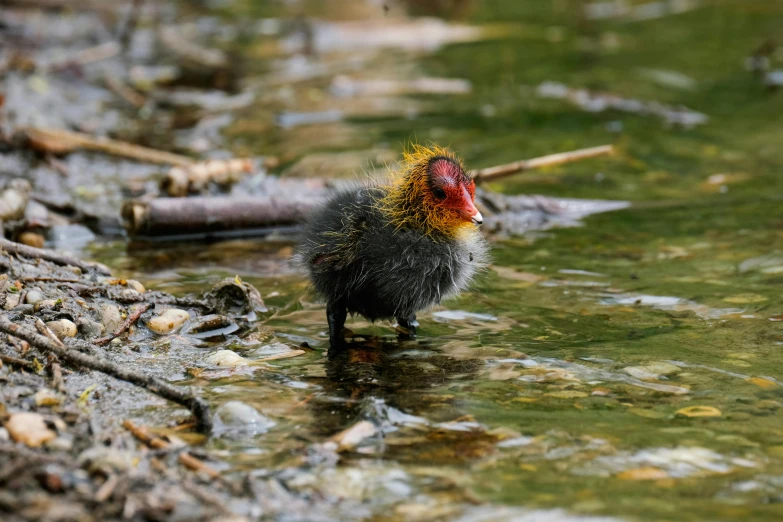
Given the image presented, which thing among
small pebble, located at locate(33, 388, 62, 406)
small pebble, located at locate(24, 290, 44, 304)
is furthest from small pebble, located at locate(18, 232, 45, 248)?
small pebble, located at locate(33, 388, 62, 406)

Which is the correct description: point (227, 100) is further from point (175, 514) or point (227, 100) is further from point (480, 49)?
point (175, 514)

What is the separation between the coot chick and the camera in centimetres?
475

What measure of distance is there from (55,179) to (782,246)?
5716mm

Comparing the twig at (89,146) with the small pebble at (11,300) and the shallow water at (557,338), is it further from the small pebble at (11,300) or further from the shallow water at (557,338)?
the small pebble at (11,300)

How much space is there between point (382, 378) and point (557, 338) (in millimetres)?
1044

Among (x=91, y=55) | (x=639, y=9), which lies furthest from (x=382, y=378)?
(x=639, y=9)

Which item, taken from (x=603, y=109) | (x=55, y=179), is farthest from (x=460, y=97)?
(x=55, y=179)

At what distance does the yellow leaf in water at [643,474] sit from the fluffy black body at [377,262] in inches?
65.0

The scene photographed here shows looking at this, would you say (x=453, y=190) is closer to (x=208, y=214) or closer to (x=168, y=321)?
(x=168, y=321)

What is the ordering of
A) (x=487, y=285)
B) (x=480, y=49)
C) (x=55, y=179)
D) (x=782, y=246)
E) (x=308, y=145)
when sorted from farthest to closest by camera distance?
(x=480, y=49) < (x=308, y=145) < (x=55, y=179) < (x=782, y=246) < (x=487, y=285)

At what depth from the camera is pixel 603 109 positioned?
1082cm

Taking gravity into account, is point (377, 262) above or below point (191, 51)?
below

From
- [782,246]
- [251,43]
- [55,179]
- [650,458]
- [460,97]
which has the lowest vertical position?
[650,458]

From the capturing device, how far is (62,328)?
4.48 metres
